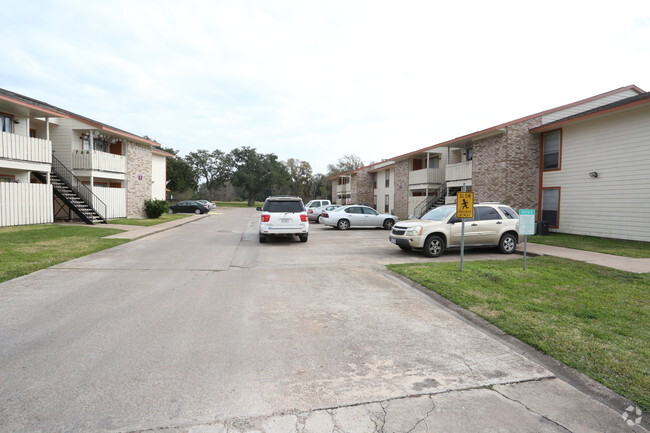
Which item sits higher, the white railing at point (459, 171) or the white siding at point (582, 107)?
the white siding at point (582, 107)

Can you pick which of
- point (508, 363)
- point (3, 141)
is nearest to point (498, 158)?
point (508, 363)

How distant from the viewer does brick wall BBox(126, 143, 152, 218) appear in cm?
2697

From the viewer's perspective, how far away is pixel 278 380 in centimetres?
362

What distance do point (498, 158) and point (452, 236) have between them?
39.2 feet

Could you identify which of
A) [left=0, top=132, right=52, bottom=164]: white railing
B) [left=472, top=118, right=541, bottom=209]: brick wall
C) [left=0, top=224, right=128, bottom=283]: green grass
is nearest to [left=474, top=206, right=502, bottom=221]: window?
[left=472, top=118, right=541, bottom=209]: brick wall

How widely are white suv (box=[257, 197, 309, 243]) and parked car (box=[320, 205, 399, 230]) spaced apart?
746 centimetres

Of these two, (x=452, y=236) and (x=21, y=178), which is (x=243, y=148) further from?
(x=452, y=236)

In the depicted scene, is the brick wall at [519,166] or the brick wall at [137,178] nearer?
the brick wall at [519,166]

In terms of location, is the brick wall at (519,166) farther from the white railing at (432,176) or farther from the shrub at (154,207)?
the shrub at (154,207)

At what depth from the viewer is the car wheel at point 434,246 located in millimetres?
11664

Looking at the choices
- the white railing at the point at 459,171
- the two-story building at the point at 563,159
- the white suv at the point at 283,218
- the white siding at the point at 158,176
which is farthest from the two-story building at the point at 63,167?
the white railing at the point at 459,171

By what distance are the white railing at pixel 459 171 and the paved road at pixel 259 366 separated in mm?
19868

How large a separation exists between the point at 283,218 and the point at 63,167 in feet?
55.6

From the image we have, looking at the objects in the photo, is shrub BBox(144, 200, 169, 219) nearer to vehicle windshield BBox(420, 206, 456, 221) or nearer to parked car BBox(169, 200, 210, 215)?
parked car BBox(169, 200, 210, 215)
